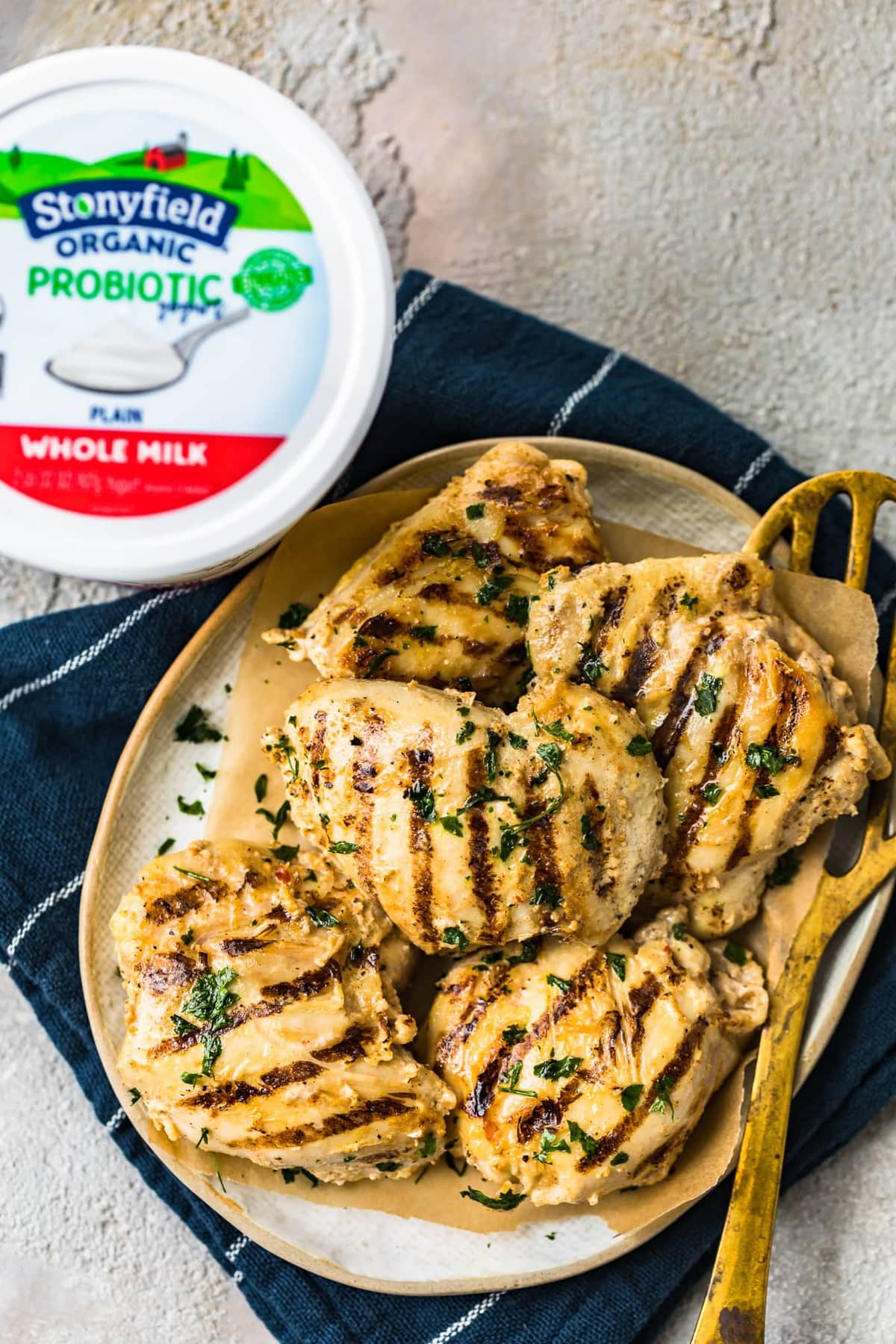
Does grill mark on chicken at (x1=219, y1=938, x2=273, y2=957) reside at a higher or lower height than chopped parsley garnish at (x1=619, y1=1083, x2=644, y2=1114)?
higher

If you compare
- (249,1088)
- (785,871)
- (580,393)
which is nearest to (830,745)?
(785,871)

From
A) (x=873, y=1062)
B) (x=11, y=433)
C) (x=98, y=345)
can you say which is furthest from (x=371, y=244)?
(x=873, y=1062)

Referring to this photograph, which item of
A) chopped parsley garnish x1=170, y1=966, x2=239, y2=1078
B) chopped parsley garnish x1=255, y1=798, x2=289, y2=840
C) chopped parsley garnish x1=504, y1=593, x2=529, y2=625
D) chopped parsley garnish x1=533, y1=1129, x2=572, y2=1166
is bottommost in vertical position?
chopped parsley garnish x1=533, y1=1129, x2=572, y2=1166

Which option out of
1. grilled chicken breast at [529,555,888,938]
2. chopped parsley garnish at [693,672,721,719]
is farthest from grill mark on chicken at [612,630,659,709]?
chopped parsley garnish at [693,672,721,719]

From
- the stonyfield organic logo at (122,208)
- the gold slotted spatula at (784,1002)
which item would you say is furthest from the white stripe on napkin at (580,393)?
the stonyfield organic logo at (122,208)

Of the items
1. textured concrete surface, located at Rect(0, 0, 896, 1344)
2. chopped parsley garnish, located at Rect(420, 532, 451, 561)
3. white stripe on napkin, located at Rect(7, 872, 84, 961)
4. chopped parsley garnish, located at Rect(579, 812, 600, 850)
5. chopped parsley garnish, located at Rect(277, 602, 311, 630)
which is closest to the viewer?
chopped parsley garnish, located at Rect(579, 812, 600, 850)

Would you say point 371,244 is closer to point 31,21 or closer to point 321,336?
point 321,336

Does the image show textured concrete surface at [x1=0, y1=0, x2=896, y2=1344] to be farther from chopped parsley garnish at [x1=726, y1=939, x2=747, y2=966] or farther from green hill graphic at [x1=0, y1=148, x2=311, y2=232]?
chopped parsley garnish at [x1=726, y1=939, x2=747, y2=966]

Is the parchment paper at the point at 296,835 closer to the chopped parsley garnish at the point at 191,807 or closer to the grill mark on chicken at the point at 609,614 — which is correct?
the chopped parsley garnish at the point at 191,807
